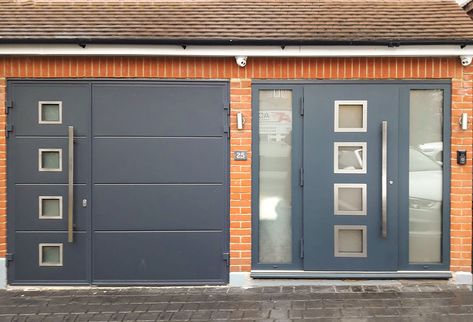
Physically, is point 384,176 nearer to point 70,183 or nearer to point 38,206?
point 70,183

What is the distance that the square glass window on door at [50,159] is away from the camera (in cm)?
693

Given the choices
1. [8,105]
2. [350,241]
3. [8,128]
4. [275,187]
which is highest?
[8,105]

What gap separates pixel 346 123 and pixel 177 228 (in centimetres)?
252

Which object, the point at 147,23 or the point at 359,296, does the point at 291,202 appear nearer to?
the point at 359,296

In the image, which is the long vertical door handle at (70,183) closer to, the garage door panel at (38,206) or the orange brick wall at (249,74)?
the garage door panel at (38,206)

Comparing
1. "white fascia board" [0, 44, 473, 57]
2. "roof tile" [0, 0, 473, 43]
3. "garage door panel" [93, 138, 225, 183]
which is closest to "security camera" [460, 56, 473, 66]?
"white fascia board" [0, 44, 473, 57]

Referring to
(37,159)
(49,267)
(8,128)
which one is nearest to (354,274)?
(49,267)

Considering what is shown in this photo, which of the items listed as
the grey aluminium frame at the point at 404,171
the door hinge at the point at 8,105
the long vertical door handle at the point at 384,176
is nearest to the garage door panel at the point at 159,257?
the grey aluminium frame at the point at 404,171

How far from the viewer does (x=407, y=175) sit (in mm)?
6930

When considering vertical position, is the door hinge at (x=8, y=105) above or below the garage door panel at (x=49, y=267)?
above

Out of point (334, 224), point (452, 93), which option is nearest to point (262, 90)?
point (334, 224)

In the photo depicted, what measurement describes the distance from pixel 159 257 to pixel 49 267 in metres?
1.40

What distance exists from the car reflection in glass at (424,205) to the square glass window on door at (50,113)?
14.7 feet

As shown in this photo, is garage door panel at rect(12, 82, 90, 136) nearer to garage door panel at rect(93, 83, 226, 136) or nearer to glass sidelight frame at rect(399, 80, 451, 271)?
garage door panel at rect(93, 83, 226, 136)
